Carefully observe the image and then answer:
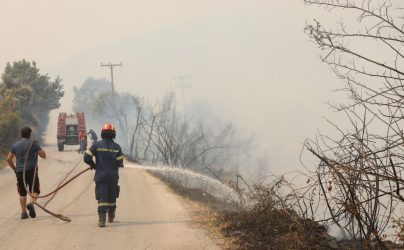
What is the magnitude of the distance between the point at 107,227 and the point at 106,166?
3.54 feet

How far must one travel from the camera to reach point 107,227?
325 inches

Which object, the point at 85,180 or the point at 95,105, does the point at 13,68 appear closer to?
the point at 95,105

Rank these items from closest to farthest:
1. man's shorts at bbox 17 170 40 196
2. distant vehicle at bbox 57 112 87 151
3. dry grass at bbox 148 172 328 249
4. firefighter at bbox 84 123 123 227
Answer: dry grass at bbox 148 172 328 249, firefighter at bbox 84 123 123 227, man's shorts at bbox 17 170 40 196, distant vehicle at bbox 57 112 87 151

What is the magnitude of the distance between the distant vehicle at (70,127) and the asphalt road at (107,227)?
826 inches

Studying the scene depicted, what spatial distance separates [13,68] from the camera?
51.7 metres

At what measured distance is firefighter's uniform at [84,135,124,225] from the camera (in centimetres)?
839

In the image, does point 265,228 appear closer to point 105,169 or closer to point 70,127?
point 105,169

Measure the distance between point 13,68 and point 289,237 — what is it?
168 ft

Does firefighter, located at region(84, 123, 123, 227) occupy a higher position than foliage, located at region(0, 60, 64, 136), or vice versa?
foliage, located at region(0, 60, 64, 136)

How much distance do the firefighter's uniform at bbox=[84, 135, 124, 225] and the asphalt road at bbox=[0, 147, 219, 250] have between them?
45 centimetres

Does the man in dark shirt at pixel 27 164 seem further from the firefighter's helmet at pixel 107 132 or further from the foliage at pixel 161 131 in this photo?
the foliage at pixel 161 131

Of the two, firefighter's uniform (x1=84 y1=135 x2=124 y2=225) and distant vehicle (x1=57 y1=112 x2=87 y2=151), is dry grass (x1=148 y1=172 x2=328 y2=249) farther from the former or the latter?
distant vehicle (x1=57 y1=112 x2=87 y2=151)

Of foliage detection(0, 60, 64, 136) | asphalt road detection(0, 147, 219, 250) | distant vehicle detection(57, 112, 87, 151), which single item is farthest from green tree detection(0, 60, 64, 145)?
asphalt road detection(0, 147, 219, 250)

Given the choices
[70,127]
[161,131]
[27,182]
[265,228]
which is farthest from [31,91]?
[265,228]
